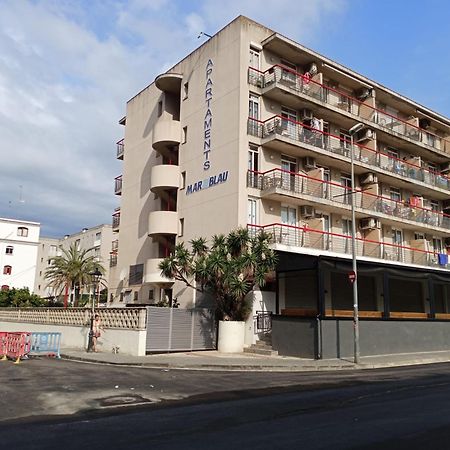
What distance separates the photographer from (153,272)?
97.8 feet

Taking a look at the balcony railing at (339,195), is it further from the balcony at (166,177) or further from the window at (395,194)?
the balcony at (166,177)

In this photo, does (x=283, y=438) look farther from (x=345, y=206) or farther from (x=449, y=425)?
(x=345, y=206)

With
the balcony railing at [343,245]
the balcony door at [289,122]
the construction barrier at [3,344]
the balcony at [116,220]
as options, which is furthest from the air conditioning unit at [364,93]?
the construction barrier at [3,344]

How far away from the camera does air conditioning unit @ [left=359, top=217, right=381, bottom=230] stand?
31172mm

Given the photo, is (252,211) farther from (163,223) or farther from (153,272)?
(153,272)

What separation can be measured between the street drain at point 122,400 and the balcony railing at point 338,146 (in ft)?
58.7

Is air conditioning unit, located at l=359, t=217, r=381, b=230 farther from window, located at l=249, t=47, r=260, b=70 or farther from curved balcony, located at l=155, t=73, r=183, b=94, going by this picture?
curved balcony, located at l=155, t=73, r=183, b=94

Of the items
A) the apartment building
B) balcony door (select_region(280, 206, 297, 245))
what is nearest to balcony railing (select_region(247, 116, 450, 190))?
the apartment building

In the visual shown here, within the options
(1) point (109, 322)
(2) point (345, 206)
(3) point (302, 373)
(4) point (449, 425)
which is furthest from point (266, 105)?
(4) point (449, 425)

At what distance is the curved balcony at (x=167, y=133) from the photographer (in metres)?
30.5

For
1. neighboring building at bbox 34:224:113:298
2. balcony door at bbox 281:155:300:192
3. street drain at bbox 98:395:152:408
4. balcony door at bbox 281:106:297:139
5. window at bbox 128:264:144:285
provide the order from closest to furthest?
street drain at bbox 98:395:152:408 → balcony door at bbox 281:155:300:192 → balcony door at bbox 281:106:297:139 → window at bbox 128:264:144:285 → neighboring building at bbox 34:224:113:298

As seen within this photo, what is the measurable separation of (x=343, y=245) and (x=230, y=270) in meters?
9.95

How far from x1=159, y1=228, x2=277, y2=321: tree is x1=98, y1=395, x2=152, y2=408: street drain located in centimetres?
1108

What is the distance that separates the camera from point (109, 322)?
24.0 m
